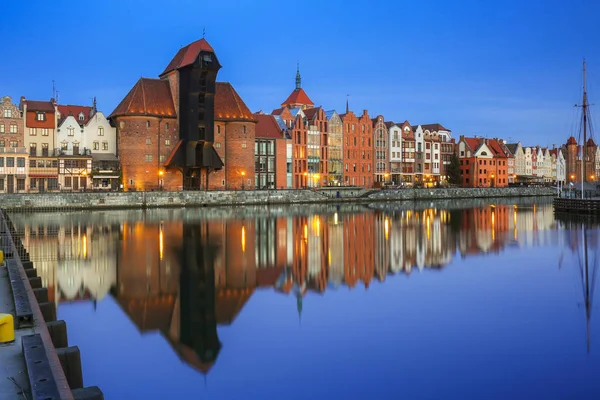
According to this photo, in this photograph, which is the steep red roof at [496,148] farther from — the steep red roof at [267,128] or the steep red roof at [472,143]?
the steep red roof at [267,128]

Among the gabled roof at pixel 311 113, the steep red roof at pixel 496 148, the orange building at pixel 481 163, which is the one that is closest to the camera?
the gabled roof at pixel 311 113

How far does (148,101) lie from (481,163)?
240 feet

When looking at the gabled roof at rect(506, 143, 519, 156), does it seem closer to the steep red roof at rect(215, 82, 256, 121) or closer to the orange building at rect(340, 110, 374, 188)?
the orange building at rect(340, 110, 374, 188)

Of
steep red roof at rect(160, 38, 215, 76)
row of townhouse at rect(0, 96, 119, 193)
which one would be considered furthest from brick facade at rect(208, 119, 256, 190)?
row of townhouse at rect(0, 96, 119, 193)

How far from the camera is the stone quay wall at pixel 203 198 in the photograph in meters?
64.9

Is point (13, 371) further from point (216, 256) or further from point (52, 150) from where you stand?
point (52, 150)

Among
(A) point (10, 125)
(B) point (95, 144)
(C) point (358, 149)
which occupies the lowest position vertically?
(B) point (95, 144)

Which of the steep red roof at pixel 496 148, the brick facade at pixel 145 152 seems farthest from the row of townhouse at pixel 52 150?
the steep red roof at pixel 496 148

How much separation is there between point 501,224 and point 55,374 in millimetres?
46601

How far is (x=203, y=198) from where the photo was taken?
2904 inches

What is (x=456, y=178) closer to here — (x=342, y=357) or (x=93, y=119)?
(x=93, y=119)

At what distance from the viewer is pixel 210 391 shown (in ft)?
38.5

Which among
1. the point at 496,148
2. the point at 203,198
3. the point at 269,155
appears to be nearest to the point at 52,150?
the point at 203,198

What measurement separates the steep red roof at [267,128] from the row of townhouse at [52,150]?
20.8m
